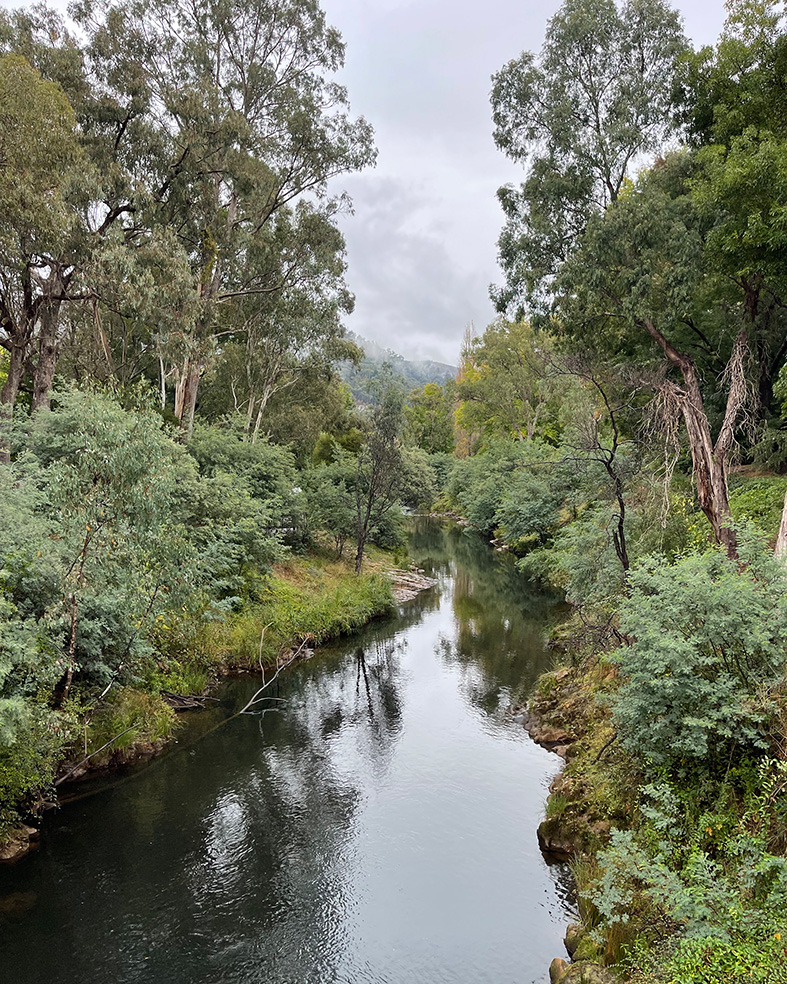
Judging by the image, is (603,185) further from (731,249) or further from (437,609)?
(437,609)

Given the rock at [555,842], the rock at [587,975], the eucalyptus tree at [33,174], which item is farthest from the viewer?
the eucalyptus tree at [33,174]

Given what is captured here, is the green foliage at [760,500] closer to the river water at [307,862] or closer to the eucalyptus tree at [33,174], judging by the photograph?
the river water at [307,862]

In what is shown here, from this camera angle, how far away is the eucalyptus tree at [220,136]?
1914cm

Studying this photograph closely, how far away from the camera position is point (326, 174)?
23.7 m

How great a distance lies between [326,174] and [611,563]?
18.7 metres

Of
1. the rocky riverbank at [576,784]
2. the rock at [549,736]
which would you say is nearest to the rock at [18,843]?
the rocky riverbank at [576,784]

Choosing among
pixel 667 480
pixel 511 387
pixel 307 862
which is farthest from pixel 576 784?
pixel 511 387

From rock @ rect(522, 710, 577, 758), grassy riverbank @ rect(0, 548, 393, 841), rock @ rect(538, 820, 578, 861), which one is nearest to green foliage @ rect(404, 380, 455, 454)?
grassy riverbank @ rect(0, 548, 393, 841)

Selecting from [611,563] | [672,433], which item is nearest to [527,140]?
[672,433]

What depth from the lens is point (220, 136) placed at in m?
19.8

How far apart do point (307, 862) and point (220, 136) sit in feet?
68.0

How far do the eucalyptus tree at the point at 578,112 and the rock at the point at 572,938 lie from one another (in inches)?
548

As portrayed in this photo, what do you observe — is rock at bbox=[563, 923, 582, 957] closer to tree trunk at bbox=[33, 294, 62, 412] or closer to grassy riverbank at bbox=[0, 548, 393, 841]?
grassy riverbank at bbox=[0, 548, 393, 841]

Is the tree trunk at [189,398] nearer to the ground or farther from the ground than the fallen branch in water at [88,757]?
farther from the ground
